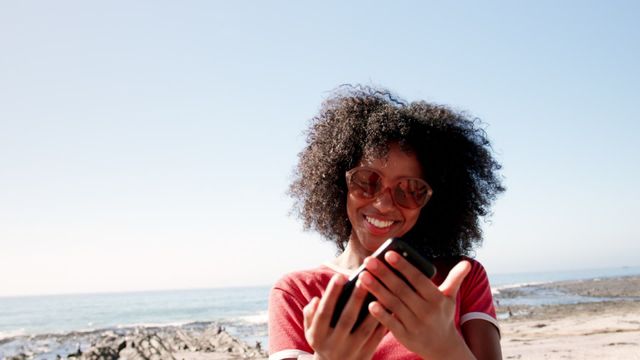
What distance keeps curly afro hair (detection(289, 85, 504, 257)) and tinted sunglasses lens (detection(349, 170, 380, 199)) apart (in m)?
0.33

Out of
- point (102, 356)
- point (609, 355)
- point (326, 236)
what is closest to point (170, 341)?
point (102, 356)

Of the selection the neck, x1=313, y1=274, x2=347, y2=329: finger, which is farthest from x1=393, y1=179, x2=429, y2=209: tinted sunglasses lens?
x1=313, y1=274, x2=347, y2=329: finger

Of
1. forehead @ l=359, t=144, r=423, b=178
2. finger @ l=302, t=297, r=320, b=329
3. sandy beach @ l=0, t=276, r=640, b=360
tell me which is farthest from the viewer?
sandy beach @ l=0, t=276, r=640, b=360

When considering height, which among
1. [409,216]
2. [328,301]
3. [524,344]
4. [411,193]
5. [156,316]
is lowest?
[156,316]

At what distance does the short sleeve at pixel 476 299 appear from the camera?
104 inches

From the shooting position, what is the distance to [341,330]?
1.76 metres

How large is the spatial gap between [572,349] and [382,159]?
11663 millimetres

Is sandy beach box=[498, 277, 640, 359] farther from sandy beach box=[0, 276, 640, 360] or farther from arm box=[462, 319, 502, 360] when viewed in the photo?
arm box=[462, 319, 502, 360]

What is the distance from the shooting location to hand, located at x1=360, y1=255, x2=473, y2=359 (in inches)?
63.7

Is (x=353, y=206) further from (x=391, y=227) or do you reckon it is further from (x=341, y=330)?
(x=341, y=330)

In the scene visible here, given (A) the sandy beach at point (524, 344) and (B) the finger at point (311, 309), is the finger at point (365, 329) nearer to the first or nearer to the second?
(B) the finger at point (311, 309)

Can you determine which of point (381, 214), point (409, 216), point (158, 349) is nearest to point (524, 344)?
Answer: point (158, 349)

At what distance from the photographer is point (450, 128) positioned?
353 centimetres

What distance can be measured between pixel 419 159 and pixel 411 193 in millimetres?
364
